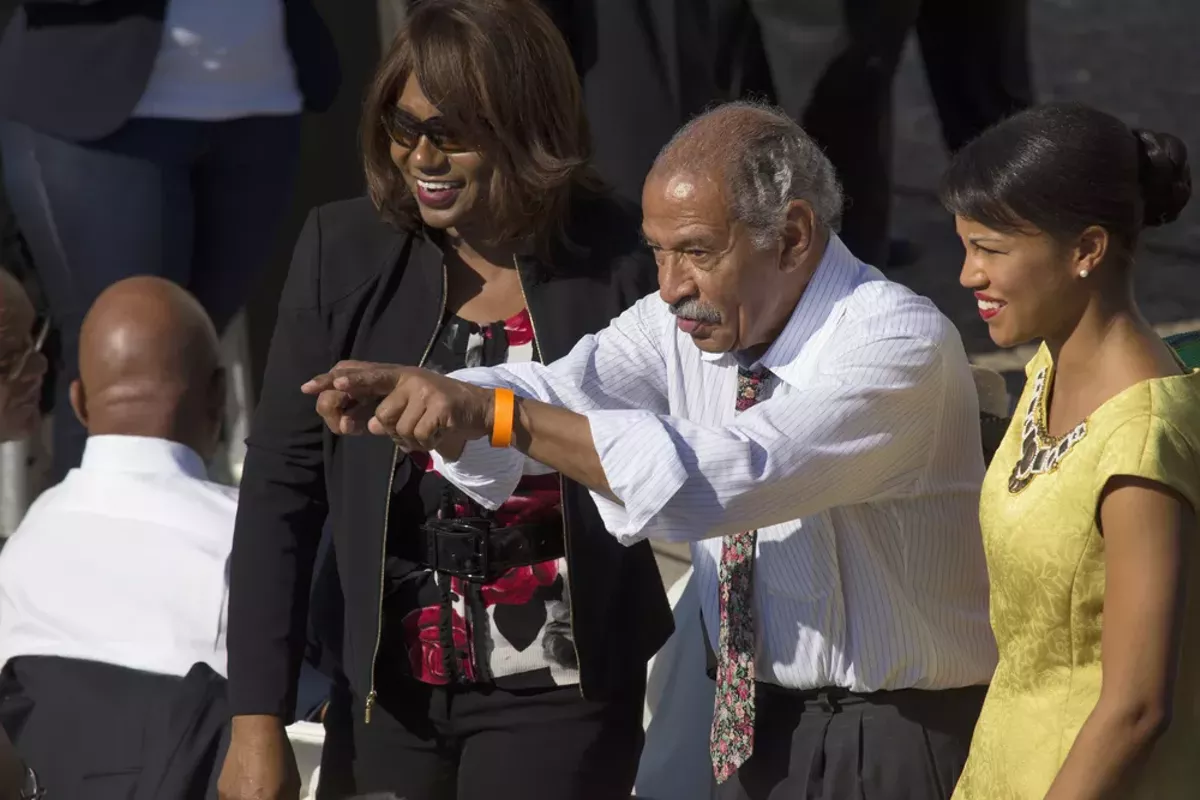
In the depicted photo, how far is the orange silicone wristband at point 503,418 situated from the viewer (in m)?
2.43

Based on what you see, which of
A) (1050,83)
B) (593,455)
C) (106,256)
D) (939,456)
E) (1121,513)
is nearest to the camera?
(1121,513)

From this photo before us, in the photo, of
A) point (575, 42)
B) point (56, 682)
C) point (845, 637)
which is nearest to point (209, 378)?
point (56, 682)

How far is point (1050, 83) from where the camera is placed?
10.2 m

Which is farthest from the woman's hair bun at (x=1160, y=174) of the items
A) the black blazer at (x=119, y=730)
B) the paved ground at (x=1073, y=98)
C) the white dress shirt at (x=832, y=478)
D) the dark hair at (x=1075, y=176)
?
the black blazer at (x=119, y=730)

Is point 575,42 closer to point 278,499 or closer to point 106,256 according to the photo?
point 106,256

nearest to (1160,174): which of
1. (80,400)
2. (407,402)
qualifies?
(407,402)

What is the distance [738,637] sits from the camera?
2600 millimetres

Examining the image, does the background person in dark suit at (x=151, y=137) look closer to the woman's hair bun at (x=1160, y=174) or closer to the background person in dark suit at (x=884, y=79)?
the background person in dark suit at (x=884, y=79)

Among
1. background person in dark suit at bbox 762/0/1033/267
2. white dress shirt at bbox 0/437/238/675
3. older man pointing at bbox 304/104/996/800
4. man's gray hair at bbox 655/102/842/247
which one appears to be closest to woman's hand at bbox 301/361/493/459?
older man pointing at bbox 304/104/996/800

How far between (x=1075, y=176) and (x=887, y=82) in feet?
8.61

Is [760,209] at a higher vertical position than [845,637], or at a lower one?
higher

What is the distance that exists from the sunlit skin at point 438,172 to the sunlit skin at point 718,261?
428 millimetres

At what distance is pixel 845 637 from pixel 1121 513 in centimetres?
54

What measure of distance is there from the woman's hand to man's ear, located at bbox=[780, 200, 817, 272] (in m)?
0.44
